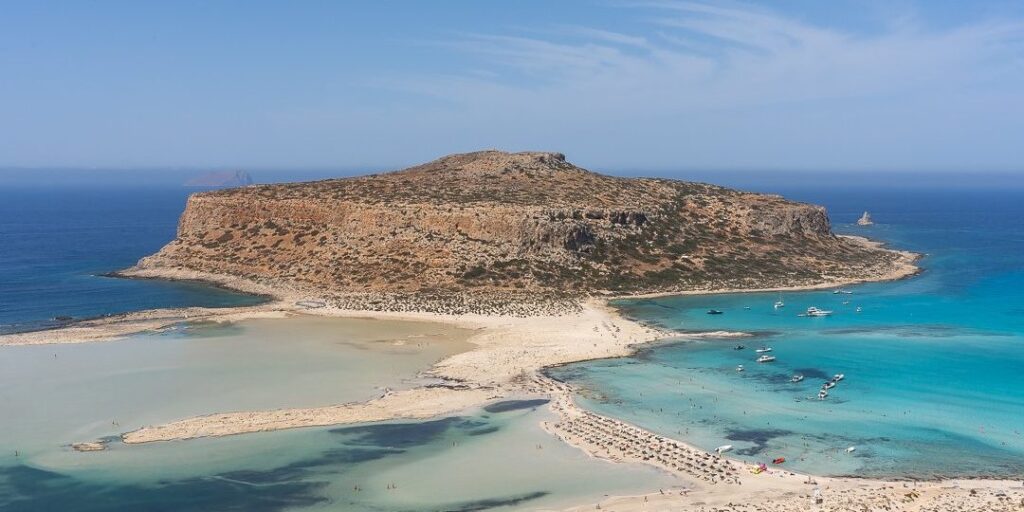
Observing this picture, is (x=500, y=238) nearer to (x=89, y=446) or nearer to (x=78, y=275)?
(x=78, y=275)

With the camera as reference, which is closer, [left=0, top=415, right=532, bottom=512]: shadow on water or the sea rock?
[left=0, top=415, right=532, bottom=512]: shadow on water

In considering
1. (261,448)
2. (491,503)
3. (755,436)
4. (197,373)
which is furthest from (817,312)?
(261,448)

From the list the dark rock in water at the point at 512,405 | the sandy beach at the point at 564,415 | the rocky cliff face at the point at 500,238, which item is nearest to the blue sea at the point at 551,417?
the dark rock in water at the point at 512,405

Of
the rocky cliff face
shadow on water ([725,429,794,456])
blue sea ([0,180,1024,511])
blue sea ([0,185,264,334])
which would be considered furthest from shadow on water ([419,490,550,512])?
the rocky cliff face

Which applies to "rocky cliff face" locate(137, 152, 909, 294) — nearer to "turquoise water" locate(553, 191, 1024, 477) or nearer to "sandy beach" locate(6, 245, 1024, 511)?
"turquoise water" locate(553, 191, 1024, 477)

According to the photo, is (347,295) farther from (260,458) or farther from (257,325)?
(260,458)

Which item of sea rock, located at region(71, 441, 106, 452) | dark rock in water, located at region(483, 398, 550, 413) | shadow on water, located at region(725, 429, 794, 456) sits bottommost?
sea rock, located at region(71, 441, 106, 452)

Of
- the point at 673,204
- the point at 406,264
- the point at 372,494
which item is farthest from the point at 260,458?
the point at 673,204
